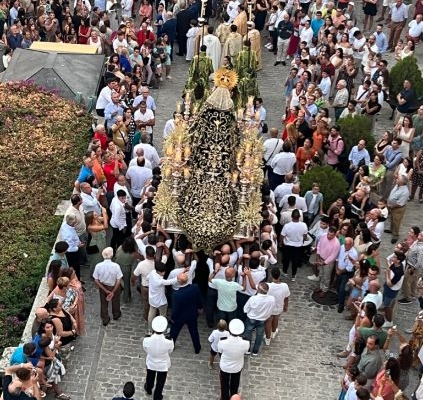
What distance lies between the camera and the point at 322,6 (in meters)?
23.9

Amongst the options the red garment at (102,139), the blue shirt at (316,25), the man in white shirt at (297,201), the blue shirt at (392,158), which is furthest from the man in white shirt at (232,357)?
the blue shirt at (316,25)

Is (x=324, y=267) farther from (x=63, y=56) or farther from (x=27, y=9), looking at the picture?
(x=27, y=9)

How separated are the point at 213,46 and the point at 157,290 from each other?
1028cm

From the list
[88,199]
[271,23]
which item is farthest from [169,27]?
[88,199]

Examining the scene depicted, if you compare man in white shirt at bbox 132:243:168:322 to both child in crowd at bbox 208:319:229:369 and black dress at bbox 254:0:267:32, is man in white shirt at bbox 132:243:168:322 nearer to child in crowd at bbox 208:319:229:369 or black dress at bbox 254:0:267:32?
child in crowd at bbox 208:319:229:369

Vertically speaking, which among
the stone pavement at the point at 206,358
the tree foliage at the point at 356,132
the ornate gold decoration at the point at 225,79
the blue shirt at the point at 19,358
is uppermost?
the ornate gold decoration at the point at 225,79

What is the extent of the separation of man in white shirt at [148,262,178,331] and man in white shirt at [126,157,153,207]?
9.85 feet

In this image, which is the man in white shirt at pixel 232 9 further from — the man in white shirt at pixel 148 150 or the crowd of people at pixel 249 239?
the man in white shirt at pixel 148 150

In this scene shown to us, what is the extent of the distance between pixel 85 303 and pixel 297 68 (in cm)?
903

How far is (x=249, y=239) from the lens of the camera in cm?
1370

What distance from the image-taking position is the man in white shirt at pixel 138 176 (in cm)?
1553

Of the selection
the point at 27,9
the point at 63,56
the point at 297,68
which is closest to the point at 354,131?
the point at 297,68

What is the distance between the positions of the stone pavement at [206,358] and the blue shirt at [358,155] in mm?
3084

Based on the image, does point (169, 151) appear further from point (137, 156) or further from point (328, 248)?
point (328, 248)
